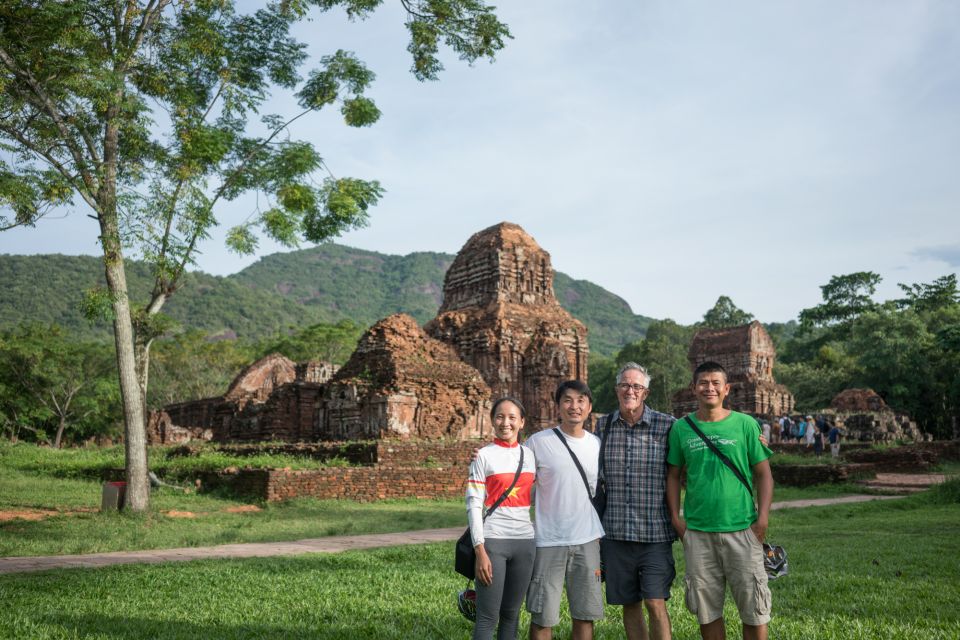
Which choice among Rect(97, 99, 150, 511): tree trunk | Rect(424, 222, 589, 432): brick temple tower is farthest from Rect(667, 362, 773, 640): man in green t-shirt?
Rect(424, 222, 589, 432): brick temple tower

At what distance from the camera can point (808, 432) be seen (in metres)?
24.8

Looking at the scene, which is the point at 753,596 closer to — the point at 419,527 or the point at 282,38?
the point at 419,527

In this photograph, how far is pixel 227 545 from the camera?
933cm

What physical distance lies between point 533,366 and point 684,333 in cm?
3231

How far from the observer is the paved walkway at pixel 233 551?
7.55m

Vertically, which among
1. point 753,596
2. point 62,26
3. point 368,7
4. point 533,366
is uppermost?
point 368,7

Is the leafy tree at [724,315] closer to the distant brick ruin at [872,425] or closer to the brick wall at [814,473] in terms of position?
the distant brick ruin at [872,425]

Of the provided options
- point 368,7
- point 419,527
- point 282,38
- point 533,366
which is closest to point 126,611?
point 419,527

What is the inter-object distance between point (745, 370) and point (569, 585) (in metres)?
32.3

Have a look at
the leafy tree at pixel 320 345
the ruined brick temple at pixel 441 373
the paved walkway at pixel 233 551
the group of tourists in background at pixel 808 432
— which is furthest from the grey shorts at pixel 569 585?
the leafy tree at pixel 320 345

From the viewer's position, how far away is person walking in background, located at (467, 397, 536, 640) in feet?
12.1

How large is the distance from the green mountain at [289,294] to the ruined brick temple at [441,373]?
27002 mm

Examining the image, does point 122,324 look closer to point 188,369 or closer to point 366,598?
point 366,598

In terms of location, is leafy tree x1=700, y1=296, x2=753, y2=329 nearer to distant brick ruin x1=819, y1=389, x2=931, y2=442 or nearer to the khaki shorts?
distant brick ruin x1=819, y1=389, x2=931, y2=442
